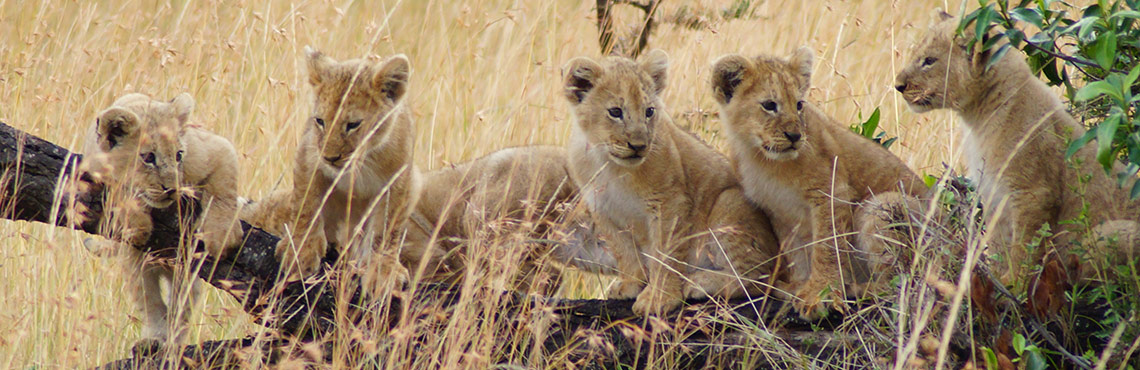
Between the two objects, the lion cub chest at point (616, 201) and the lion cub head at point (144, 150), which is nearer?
the lion cub head at point (144, 150)

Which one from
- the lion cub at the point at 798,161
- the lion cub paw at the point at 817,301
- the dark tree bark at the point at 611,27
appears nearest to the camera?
the lion cub paw at the point at 817,301

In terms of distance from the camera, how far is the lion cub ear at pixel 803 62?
16.3 feet

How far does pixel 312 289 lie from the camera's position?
4.32 m

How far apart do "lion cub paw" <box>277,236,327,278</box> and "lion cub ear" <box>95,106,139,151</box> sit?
693mm

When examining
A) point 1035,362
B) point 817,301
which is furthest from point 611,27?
point 1035,362

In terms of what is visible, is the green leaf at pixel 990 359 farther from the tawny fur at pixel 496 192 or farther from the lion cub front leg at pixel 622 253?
the tawny fur at pixel 496 192

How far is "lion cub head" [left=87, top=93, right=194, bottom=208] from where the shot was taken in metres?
4.05

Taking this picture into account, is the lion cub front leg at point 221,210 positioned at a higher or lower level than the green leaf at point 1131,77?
lower

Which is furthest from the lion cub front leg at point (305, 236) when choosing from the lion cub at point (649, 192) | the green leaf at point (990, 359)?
the green leaf at point (990, 359)

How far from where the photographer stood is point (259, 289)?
4277mm

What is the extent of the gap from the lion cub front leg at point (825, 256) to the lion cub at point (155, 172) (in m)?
2.21

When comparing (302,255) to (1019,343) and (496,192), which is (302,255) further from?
(1019,343)

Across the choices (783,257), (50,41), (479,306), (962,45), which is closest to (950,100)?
(962,45)

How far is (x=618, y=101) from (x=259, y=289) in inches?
68.8
